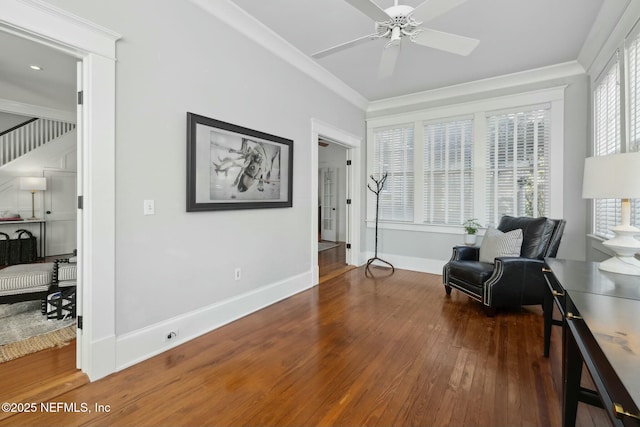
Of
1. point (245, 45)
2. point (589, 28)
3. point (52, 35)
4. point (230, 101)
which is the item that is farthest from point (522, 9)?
point (52, 35)

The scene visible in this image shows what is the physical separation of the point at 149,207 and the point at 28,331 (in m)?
1.66

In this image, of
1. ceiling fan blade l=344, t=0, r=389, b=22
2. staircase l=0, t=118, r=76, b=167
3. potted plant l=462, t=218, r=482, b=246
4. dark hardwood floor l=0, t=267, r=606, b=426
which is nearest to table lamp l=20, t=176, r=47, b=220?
staircase l=0, t=118, r=76, b=167

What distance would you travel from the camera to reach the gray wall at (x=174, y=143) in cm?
201

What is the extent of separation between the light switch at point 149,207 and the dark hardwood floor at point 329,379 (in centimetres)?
107

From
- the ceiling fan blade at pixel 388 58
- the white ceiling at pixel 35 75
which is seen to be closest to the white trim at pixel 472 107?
the ceiling fan blade at pixel 388 58

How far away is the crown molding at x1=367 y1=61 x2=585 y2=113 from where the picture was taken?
12.2ft

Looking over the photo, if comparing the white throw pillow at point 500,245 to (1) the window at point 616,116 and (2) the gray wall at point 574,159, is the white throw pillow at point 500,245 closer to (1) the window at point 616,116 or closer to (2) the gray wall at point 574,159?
(1) the window at point 616,116

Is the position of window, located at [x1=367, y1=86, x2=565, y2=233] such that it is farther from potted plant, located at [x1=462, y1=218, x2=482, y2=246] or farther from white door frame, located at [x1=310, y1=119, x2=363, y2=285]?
white door frame, located at [x1=310, y1=119, x2=363, y2=285]

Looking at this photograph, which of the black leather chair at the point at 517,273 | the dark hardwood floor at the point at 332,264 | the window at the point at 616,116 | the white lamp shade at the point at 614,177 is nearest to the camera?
the white lamp shade at the point at 614,177

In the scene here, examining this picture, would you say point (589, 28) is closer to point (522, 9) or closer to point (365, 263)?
point (522, 9)

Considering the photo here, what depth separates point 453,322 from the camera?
9.22 feet

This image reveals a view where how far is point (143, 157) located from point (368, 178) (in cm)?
383

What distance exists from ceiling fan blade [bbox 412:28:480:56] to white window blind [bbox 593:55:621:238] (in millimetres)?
1662

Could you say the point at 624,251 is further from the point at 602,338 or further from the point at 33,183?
the point at 33,183
